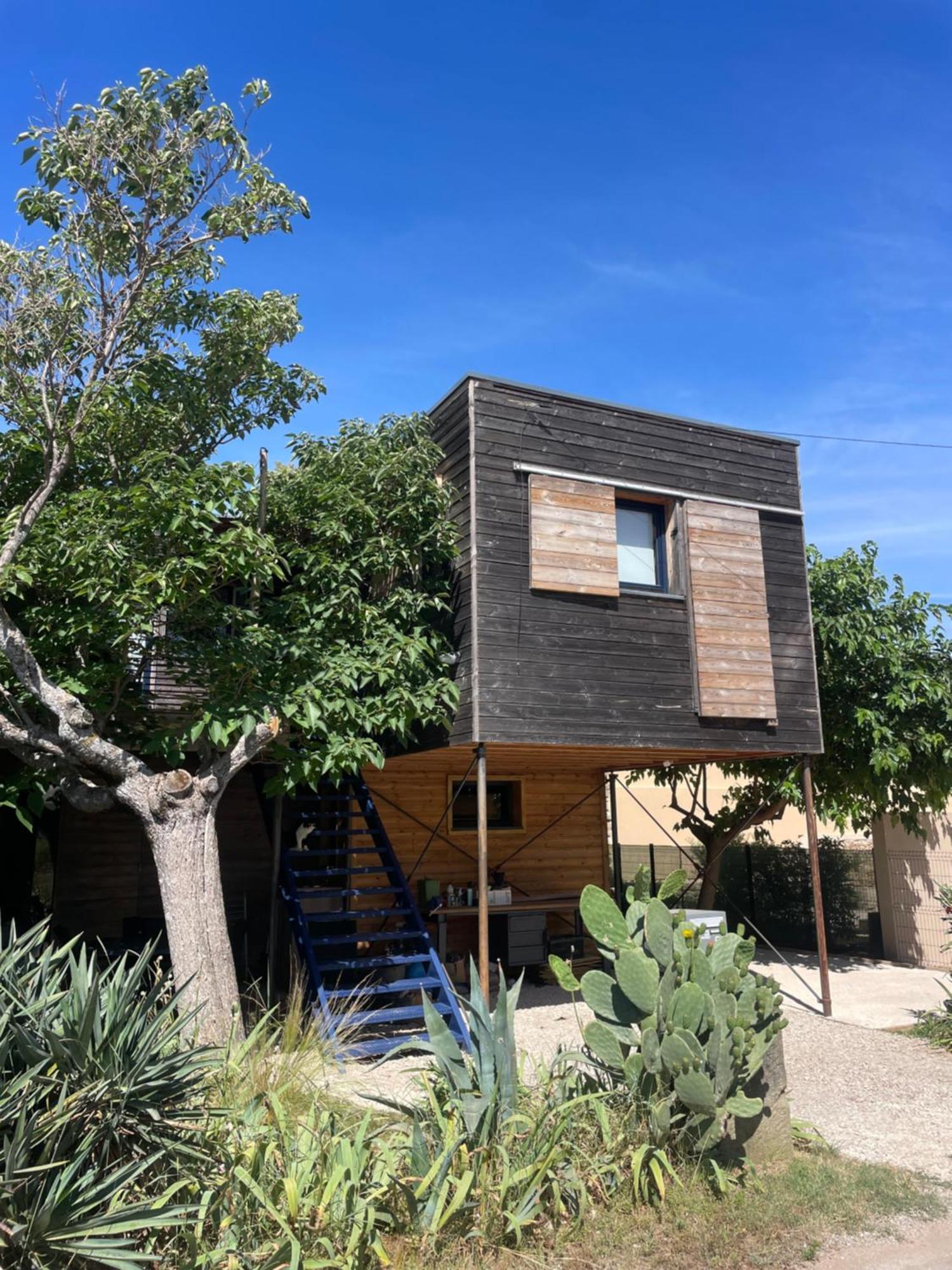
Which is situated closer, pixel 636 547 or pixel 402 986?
pixel 402 986

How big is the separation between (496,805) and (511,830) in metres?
0.42

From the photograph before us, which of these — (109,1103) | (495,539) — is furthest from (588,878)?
(109,1103)

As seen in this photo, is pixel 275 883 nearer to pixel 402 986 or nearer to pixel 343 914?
pixel 343 914

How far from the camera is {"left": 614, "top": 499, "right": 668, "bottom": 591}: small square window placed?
1027cm

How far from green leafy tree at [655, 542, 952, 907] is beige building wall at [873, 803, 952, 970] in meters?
0.34

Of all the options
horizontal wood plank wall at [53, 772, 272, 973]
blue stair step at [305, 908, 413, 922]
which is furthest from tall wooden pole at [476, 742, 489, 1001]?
horizontal wood plank wall at [53, 772, 272, 973]

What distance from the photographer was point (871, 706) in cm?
1352

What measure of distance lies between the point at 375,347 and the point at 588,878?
815 centimetres

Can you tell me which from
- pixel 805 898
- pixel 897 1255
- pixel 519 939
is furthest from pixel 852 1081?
pixel 805 898

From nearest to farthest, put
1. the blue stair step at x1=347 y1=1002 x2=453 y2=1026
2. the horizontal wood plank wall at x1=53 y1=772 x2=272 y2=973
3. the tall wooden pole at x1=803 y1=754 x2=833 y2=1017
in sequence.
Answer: the blue stair step at x1=347 y1=1002 x2=453 y2=1026, the tall wooden pole at x1=803 y1=754 x2=833 y2=1017, the horizontal wood plank wall at x1=53 y1=772 x2=272 y2=973

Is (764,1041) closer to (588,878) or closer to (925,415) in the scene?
(588,878)

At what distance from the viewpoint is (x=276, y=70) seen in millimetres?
8312

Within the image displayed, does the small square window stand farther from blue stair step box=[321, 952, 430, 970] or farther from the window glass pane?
blue stair step box=[321, 952, 430, 970]

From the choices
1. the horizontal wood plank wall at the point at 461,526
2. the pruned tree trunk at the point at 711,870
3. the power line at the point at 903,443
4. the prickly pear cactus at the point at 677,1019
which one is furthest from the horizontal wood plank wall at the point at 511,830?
the power line at the point at 903,443
